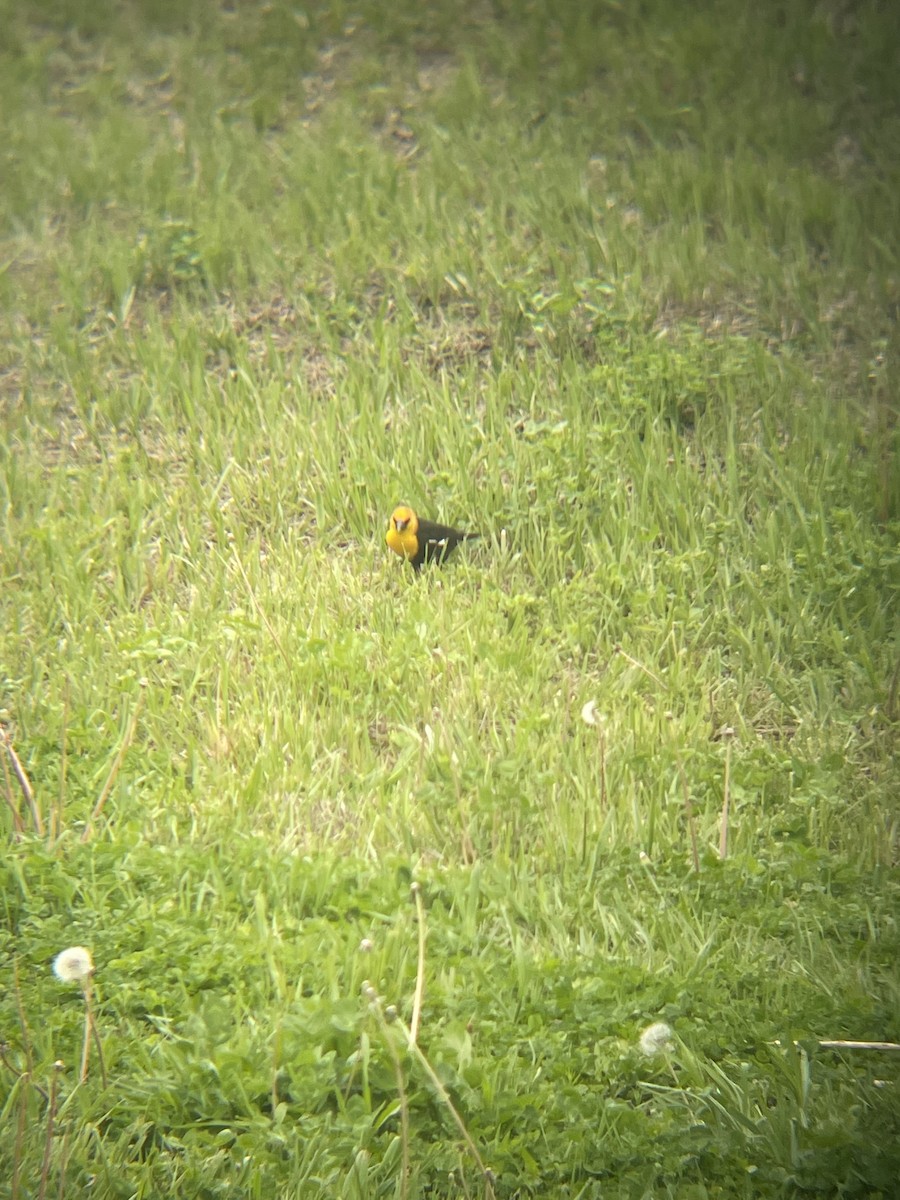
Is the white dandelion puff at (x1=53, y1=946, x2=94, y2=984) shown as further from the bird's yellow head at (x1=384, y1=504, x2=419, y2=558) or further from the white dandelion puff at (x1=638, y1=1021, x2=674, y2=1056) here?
the bird's yellow head at (x1=384, y1=504, x2=419, y2=558)

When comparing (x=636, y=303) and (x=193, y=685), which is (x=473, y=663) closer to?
(x=193, y=685)

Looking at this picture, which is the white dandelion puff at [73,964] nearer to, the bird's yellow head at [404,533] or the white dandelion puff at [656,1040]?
the white dandelion puff at [656,1040]

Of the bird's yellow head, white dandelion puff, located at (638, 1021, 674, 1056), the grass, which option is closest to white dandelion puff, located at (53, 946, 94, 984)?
the grass

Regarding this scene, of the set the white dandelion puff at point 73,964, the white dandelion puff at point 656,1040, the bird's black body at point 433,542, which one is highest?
the white dandelion puff at point 73,964

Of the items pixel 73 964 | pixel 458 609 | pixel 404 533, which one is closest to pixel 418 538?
pixel 404 533

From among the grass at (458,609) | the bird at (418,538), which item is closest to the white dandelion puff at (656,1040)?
the grass at (458,609)

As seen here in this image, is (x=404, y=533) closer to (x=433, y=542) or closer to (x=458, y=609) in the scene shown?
(x=433, y=542)

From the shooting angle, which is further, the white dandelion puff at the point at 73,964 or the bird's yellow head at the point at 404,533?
the bird's yellow head at the point at 404,533
